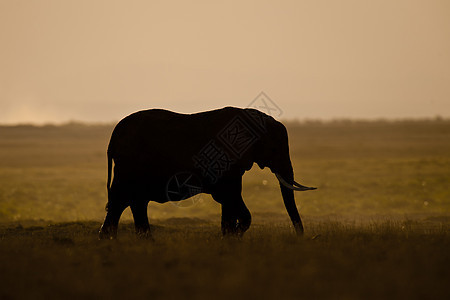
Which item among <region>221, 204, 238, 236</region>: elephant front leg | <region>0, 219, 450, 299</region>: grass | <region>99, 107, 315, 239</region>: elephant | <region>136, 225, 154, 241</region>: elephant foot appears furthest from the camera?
<region>136, 225, 154, 241</region>: elephant foot

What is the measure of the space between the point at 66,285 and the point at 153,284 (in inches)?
43.8

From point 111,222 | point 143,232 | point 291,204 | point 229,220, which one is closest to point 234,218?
point 229,220

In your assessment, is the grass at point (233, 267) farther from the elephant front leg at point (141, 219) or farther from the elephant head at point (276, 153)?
the elephant head at point (276, 153)

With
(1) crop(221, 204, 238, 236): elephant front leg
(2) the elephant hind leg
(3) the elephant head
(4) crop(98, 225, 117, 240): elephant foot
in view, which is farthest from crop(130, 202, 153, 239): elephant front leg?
(3) the elephant head

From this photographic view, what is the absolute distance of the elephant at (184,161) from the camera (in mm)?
12750

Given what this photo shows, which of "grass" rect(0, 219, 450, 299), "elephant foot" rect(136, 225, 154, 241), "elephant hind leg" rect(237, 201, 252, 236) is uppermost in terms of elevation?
"elephant hind leg" rect(237, 201, 252, 236)

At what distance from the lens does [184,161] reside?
1277 cm

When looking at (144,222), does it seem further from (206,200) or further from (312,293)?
(206,200)

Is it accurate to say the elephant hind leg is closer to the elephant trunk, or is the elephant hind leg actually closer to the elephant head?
the elephant trunk

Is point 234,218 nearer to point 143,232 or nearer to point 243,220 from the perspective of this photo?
point 243,220

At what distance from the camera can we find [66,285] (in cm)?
860

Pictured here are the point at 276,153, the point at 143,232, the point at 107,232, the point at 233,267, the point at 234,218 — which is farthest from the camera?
the point at 276,153

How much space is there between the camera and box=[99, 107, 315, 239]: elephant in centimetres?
1275

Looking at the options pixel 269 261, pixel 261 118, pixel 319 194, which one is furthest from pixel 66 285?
pixel 319 194
